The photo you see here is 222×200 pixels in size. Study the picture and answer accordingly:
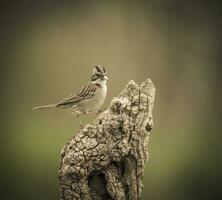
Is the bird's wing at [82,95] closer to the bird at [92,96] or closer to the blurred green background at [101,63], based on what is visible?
the bird at [92,96]

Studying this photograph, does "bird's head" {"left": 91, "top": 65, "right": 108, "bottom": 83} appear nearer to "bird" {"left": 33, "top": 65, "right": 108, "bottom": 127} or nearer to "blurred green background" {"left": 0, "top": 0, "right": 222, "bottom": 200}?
"bird" {"left": 33, "top": 65, "right": 108, "bottom": 127}

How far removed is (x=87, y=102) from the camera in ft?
7.45

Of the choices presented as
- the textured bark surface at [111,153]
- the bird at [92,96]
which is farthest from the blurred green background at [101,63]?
the textured bark surface at [111,153]

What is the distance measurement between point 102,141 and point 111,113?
115mm

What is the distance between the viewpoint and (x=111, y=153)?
79.0 inches

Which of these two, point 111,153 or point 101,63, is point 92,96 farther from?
point 101,63

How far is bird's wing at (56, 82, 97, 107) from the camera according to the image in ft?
7.39

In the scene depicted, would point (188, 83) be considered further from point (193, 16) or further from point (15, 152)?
point (15, 152)

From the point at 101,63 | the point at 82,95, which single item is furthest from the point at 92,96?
the point at 101,63

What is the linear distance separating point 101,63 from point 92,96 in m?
0.57

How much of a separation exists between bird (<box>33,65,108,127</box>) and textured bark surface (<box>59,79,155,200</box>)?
8.2 inches

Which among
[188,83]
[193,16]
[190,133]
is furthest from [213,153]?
[193,16]

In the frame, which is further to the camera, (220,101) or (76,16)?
(220,101)

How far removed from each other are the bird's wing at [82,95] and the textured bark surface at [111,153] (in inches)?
9.0
